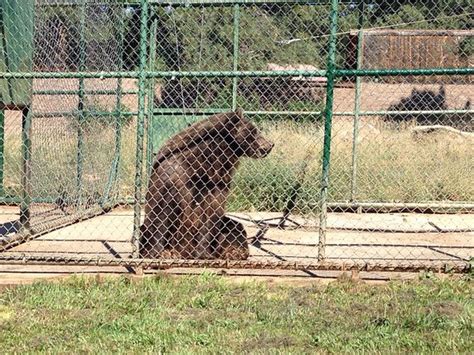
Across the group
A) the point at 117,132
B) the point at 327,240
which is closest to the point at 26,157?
the point at 117,132

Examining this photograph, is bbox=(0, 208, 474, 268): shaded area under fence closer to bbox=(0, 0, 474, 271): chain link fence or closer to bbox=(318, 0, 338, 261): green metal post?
bbox=(0, 0, 474, 271): chain link fence

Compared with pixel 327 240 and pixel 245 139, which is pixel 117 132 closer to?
pixel 245 139

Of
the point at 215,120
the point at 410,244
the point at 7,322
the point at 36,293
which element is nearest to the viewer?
the point at 7,322

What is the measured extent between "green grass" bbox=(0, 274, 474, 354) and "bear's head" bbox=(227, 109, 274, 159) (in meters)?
2.03

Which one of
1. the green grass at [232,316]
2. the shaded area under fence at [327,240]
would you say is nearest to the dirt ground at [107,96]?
the shaded area under fence at [327,240]

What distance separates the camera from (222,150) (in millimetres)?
7555

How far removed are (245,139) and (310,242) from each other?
156 centimetres

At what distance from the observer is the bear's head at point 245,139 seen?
783 cm

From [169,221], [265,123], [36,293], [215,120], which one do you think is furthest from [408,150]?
[36,293]

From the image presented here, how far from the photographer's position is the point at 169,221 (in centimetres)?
704

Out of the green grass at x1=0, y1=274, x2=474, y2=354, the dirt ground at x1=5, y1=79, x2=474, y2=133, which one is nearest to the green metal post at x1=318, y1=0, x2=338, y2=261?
the green grass at x1=0, y1=274, x2=474, y2=354

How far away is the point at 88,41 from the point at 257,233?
3.31 meters

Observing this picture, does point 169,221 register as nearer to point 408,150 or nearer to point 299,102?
point 299,102

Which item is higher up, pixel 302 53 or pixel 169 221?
pixel 302 53
